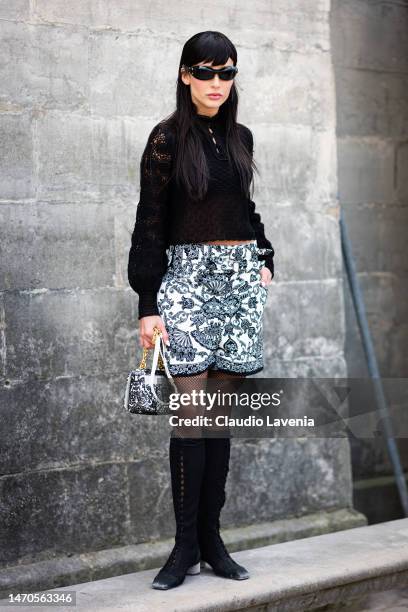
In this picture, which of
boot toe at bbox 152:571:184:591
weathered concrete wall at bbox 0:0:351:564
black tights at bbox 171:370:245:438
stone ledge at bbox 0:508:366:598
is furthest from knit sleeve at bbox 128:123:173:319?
stone ledge at bbox 0:508:366:598

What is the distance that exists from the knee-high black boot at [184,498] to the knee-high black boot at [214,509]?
0.06 metres

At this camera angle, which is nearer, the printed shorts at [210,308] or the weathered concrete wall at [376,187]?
the printed shorts at [210,308]

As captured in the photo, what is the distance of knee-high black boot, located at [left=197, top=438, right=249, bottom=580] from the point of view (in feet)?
10.7

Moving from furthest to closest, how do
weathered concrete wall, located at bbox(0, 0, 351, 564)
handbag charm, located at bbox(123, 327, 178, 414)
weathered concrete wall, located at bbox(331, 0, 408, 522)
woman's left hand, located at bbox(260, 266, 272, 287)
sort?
1. weathered concrete wall, located at bbox(331, 0, 408, 522)
2. weathered concrete wall, located at bbox(0, 0, 351, 564)
3. woman's left hand, located at bbox(260, 266, 272, 287)
4. handbag charm, located at bbox(123, 327, 178, 414)

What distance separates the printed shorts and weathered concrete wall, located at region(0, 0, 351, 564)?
648mm

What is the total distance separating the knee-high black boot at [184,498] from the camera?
316 cm

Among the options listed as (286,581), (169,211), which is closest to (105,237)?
(169,211)

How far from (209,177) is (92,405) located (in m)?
1.12

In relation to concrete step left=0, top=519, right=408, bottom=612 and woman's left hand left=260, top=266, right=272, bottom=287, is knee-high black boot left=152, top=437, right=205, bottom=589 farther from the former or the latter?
woman's left hand left=260, top=266, right=272, bottom=287

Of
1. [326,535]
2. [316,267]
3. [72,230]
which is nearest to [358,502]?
[326,535]

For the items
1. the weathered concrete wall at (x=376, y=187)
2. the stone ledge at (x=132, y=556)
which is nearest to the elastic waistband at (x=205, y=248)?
the stone ledge at (x=132, y=556)

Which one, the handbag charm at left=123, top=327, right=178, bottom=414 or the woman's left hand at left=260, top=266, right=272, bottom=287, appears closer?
the handbag charm at left=123, top=327, right=178, bottom=414

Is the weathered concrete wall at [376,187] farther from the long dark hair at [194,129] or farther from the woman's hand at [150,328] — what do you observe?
the woman's hand at [150,328]

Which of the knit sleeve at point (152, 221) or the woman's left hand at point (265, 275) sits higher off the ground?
the knit sleeve at point (152, 221)
